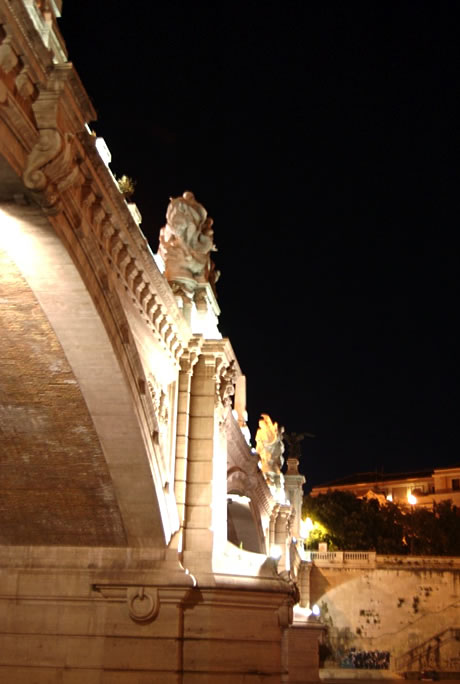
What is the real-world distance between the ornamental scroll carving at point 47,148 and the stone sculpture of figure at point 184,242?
27.6 ft

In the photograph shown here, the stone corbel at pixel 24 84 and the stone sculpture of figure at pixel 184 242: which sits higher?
the stone sculpture of figure at pixel 184 242

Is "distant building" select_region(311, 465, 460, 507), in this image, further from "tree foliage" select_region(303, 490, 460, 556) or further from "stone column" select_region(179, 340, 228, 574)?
"stone column" select_region(179, 340, 228, 574)

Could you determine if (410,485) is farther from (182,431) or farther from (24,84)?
(24,84)

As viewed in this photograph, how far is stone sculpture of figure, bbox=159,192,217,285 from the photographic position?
1788 centimetres

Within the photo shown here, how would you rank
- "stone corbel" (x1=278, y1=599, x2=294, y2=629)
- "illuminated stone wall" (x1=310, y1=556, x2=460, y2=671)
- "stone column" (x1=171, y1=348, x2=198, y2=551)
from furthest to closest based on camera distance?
1. "illuminated stone wall" (x1=310, y1=556, x2=460, y2=671)
2. "stone corbel" (x1=278, y1=599, x2=294, y2=629)
3. "stone column" (x1=171, y1=348, x2=198, y2=551)

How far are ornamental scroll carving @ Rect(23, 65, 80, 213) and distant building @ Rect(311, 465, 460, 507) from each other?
7949 centimetres

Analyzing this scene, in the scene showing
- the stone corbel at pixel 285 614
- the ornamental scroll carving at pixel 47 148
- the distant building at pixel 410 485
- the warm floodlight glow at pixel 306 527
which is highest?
the distant building at pixel 410 485

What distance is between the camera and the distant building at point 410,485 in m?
89.5

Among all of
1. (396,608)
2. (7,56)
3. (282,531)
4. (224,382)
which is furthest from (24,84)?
(396,608)

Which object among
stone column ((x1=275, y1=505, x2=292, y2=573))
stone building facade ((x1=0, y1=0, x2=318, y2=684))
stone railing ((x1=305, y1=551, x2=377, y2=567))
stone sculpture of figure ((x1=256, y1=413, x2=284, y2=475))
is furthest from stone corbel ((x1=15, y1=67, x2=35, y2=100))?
stone railing ((x1=305, y1=551, x2=377, y2=567))

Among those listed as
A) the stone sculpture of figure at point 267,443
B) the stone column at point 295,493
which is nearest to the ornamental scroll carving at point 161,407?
the stone sculpture of figure at point 267,443

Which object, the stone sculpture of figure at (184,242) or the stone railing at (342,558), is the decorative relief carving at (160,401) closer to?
the stone sculpture of figure at (184,242)

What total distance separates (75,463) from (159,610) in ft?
9.82

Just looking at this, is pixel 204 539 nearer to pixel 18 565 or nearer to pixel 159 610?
pixel 159 610
